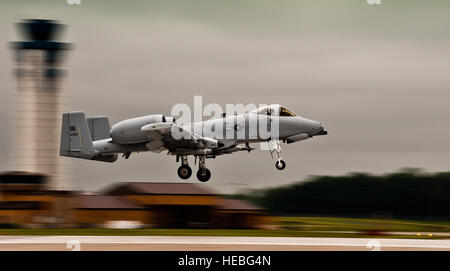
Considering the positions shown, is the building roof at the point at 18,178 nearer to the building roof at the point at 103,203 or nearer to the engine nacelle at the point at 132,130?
the building roof at the point at 103,203

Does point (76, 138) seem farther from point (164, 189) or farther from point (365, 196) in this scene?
point (365, 196)

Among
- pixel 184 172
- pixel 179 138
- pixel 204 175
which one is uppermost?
pixel 179 138

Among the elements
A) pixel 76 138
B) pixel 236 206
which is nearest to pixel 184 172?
pixel 76 138

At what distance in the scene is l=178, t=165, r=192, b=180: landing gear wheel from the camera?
1845 inches

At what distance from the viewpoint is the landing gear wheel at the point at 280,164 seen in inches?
1732

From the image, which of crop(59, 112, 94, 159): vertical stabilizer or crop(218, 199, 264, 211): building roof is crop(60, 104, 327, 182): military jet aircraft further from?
crop(218, 199, 264, 211): building roof

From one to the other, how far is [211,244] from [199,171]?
666cm

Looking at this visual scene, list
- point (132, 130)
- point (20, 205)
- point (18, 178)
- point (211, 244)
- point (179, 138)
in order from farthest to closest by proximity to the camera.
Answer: point (18, 178) < point (20, 205) < point (179, 138) < point (132, 130) < point (211, 244)

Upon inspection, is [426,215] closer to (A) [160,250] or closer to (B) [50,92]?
(B) [50,92]

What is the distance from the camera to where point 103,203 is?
63.4 metres

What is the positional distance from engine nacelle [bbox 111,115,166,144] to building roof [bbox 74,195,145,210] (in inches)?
624
